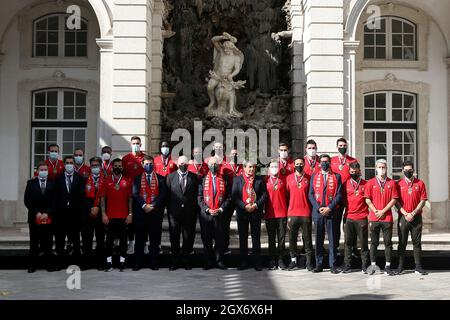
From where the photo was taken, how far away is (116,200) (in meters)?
11.0

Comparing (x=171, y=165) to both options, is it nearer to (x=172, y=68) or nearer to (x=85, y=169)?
(x=85, y=169)

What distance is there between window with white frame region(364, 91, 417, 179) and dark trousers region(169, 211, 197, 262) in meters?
7.73

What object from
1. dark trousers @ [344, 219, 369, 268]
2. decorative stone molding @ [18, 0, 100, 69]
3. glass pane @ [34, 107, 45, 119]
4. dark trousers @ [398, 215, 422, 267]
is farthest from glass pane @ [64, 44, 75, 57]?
dark trousers @ [398, 215, 422, 267]

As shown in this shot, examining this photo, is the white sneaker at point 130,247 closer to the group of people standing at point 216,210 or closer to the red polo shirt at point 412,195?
the group of people standing at point 216,210

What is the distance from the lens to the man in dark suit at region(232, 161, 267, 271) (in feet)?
36.7

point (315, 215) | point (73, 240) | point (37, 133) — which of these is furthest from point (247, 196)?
point (37, 133)

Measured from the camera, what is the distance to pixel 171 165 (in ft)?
39.8

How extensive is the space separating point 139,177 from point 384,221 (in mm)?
3952

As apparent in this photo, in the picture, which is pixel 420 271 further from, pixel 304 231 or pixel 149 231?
pixel 149 231

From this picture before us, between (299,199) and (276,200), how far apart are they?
0.41 m

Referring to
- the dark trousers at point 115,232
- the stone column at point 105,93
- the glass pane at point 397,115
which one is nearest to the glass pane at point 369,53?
the glass pane at point 397,115

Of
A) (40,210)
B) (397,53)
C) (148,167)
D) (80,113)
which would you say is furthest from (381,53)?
(40,210)

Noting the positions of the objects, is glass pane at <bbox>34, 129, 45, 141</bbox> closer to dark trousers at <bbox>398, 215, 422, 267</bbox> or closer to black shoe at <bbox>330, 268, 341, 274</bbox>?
black shoe at <bbox>330, 268, 341, 274</bbox>

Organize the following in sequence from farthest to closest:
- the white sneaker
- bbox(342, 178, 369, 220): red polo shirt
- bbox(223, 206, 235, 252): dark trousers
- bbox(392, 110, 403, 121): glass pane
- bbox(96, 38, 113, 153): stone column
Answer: bbox(392, 110, 403, 121): glass pane < bbox(96, 38, 113, 153): stone column < the white sneaker < bbox(223, 206, 235, 252): dark trousers < bbox(342, 178, 369, 220): red polo shirt
